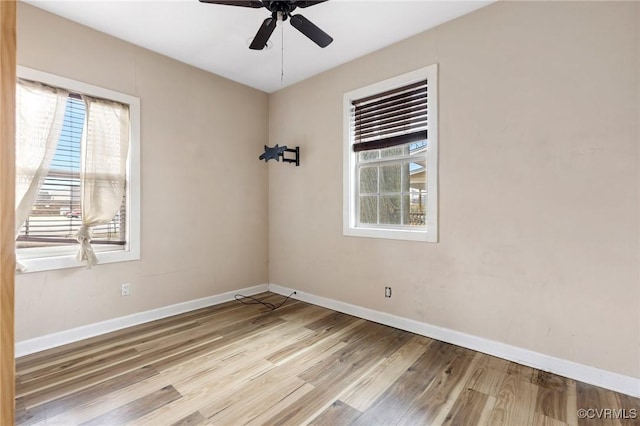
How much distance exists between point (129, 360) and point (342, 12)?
3.27m

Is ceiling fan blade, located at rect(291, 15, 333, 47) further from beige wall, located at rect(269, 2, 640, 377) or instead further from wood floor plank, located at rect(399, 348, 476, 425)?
wood floor plank, located at rect(399, 348, 476, 425)

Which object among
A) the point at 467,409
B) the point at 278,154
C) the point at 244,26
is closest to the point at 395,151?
the point at 278,154

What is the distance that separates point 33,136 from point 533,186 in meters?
3.90

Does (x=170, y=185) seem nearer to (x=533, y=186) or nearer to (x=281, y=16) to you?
(x=281, y=16)

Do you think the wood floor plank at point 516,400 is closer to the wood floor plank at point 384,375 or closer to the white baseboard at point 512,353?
the white baseboard at point 512,353

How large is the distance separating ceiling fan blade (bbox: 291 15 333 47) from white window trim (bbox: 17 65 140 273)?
1.92 m

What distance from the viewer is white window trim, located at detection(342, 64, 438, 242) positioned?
8.98 feet

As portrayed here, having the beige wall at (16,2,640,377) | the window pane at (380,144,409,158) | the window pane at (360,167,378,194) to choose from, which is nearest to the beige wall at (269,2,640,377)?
the beige wall at (16,2,640,377)

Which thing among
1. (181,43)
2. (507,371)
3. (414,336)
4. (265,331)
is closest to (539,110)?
(507,371)

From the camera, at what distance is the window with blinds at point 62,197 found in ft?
8.29

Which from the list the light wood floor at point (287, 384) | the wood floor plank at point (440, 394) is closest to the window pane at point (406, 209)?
the light wood floor at point (287, 384)

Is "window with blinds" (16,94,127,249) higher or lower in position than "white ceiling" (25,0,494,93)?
lower

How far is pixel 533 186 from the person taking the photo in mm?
2258

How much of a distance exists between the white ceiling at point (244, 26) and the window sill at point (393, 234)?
1.86m
